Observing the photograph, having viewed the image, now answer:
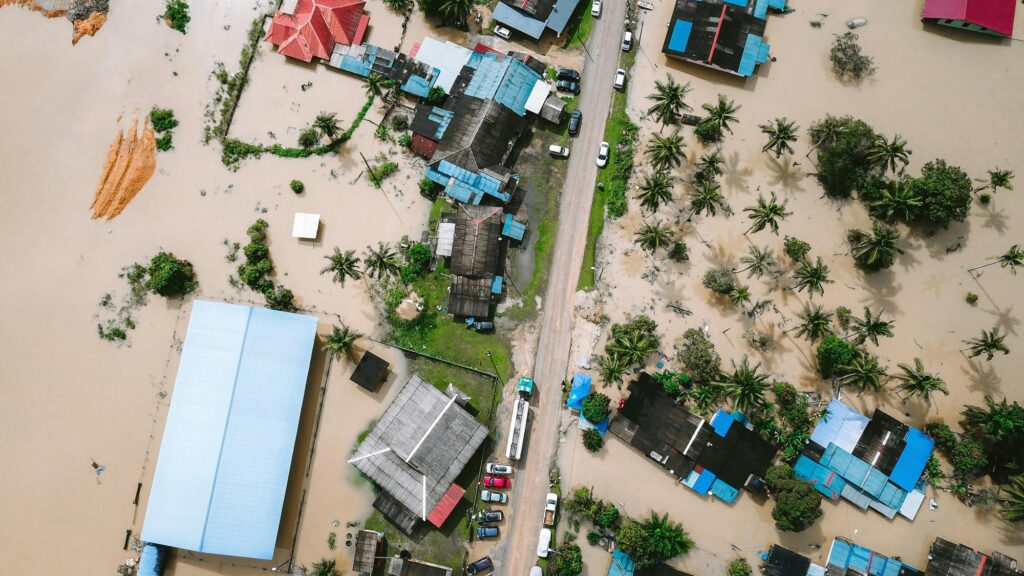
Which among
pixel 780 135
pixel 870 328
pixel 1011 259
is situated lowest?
pixel 870 328

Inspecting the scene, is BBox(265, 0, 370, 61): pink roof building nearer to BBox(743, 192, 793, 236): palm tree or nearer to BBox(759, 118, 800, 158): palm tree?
BBox(759, 118, 800, 158): palm tree

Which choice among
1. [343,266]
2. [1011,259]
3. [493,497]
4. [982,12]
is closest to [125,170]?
[343,266]

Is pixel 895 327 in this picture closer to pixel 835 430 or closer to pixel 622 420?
pixel 835 430

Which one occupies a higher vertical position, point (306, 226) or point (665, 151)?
point (665, 151)

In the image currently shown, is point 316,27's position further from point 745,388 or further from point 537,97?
point 745,388

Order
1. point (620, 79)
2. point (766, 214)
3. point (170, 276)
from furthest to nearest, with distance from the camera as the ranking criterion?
point (620, 79), point (170, 276), point (766, 214)

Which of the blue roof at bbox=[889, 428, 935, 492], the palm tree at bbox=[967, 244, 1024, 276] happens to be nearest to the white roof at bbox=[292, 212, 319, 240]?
the blue roof at bbox=[889, 428, 935, 492]
